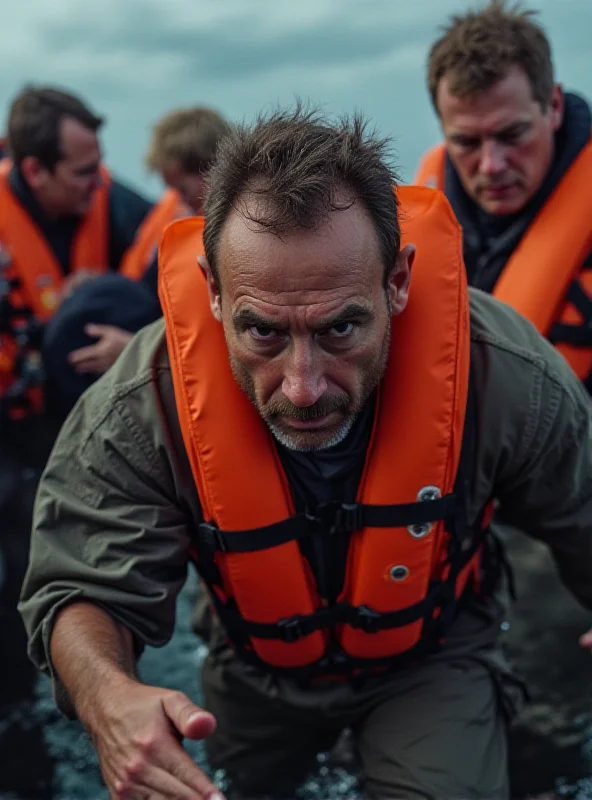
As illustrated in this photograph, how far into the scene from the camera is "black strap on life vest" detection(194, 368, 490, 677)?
2518 millimetres

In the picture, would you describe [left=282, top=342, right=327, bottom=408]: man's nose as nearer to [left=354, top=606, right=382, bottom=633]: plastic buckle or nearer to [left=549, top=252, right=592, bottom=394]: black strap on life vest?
[left=354, top=606, right=382, bottom=633]: plastic buckle

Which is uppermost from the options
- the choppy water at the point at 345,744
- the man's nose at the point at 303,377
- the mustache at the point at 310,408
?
the man's nose at the point at 303,377

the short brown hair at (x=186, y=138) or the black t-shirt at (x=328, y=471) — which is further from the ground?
the short brown hair at (x=186, y=138)

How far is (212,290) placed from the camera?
2393 mm

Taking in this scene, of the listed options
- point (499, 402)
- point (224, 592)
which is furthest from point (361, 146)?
point (224, 592)

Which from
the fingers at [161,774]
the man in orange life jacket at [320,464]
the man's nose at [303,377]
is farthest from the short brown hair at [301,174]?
the fingers at [161,774]

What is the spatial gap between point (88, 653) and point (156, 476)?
1.47 feet

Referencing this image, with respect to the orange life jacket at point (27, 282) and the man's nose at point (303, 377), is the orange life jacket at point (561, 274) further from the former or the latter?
the orange life jacket at point (27, 282)

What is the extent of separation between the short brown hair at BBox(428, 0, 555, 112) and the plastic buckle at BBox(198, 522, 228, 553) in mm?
2185

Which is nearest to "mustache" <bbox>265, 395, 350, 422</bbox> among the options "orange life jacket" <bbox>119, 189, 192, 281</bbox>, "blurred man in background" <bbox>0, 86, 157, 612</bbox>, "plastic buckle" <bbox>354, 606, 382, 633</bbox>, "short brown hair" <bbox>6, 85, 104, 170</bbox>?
"plastic buckle" <bbox>354, 606, 382, 633</bbox>

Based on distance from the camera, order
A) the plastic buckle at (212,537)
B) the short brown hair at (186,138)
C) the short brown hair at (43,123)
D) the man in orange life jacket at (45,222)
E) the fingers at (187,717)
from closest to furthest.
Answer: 1. the fingers at (187,717)
2. the plastic buckle at (212,537)
3. the man in orange life jacket at (45,222)
4. the short brown hair at (43,123)
5. the short brown hair at (186,138)

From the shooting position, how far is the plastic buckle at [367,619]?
2627mm

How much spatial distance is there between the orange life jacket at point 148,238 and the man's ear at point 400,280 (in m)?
2.44

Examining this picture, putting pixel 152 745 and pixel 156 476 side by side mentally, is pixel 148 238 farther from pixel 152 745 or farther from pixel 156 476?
pixel 152 745
